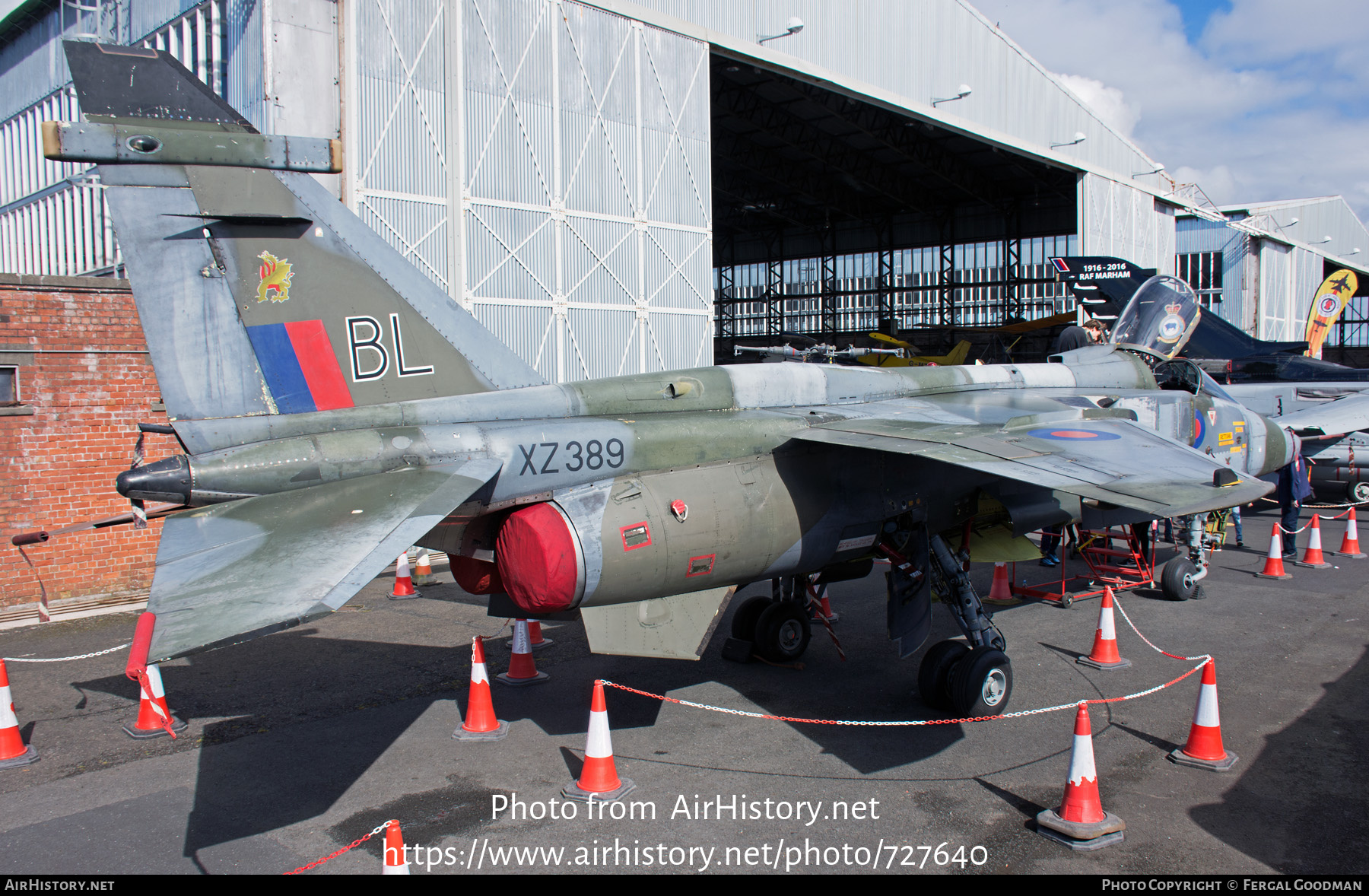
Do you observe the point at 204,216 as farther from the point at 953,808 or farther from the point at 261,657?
the point at 953,808

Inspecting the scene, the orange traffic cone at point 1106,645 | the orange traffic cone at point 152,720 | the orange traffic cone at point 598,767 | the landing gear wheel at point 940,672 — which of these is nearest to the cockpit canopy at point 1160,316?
the orange traffic cone at point 1106,645

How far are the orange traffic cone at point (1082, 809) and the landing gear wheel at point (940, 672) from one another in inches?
75.0

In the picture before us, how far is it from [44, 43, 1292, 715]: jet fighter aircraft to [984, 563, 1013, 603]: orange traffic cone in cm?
366

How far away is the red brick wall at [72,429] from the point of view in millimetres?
10656

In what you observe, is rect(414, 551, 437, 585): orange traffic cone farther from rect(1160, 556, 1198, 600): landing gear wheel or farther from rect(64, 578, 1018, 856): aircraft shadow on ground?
rect(1160, 556, 1198, 600): landing gear wheel

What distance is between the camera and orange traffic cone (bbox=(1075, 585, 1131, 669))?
332 inches

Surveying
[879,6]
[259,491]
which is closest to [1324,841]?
[259,491]

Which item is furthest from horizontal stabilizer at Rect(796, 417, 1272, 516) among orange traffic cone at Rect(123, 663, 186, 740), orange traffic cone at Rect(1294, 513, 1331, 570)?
orange traffic cone at Rect(1294, 513, 1331, 570)

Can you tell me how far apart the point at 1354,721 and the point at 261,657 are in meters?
10.0

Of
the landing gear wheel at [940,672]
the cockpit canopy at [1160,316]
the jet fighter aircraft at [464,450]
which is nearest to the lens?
the jet fighter aircraft at [464,450]

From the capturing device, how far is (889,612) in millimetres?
7809

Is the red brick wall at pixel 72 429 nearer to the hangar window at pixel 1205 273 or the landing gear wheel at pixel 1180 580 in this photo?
the landing gear wheel at pixel 1180 580

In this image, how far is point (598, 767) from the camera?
577 centimetres

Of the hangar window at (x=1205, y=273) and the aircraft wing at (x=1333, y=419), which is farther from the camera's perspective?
the hangar window at (x=1205, y=273)
